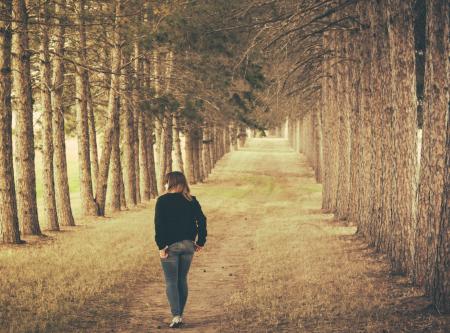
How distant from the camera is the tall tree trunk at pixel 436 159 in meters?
8.70

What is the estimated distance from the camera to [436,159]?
9.23 meters

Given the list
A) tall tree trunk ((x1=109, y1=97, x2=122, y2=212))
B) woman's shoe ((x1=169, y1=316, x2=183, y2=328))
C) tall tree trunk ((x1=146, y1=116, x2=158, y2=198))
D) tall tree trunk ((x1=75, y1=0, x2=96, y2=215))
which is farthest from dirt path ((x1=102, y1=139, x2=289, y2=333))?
tall tree trunk ((x1=75, y1=0, x2=96, y2=215))

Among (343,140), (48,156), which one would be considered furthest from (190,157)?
(48,156)

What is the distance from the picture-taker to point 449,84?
30.2 ft

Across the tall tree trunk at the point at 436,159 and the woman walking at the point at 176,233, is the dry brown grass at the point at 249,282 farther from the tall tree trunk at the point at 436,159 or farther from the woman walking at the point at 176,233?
the woman walking at the point at 176,233

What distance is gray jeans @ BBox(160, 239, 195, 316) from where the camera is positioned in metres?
8.16

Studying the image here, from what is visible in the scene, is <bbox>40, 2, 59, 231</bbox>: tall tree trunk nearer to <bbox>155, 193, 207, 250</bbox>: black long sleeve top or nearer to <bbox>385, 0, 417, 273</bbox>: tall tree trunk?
<bbox>385, 0, 417, 273</bbox>: tall tree trunk

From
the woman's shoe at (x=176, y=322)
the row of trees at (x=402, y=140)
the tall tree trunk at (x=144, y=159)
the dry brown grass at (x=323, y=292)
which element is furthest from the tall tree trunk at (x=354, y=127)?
the tall tree trunk at (x=144, y=159)

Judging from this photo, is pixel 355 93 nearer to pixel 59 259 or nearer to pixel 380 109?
pixel 380 109

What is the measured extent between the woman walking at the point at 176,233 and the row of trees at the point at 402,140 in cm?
325

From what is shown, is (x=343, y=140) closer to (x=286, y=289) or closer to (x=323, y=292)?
(x=286, y=289)

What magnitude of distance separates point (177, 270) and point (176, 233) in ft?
1.64

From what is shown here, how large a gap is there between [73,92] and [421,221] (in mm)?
17686

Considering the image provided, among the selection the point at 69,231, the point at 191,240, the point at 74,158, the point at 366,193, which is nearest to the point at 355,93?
the point at 366,193
